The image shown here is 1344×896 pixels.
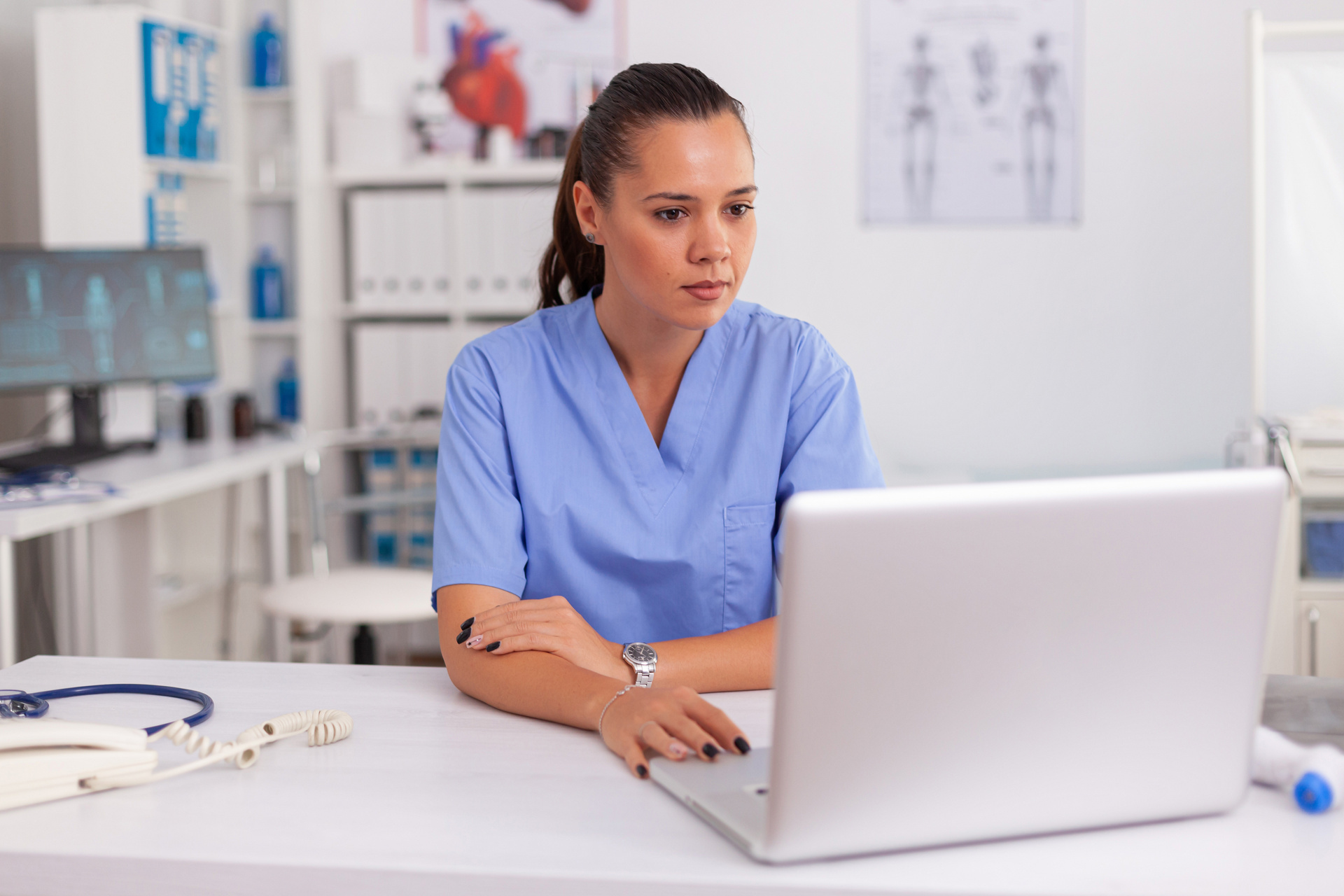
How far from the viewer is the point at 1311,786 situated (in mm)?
801

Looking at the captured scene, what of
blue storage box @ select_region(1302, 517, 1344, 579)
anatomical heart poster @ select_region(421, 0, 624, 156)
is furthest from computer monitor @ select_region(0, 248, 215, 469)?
blue storage box @ select_region(1302, 517, 1344, 579)

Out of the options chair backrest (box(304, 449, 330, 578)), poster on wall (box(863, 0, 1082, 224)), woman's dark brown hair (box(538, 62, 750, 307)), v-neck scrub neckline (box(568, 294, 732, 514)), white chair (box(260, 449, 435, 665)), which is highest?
poster on wall (box(863, 0, 1082, 224))

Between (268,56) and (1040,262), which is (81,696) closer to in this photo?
(268,56)

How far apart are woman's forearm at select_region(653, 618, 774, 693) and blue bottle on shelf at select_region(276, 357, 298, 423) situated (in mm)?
2704

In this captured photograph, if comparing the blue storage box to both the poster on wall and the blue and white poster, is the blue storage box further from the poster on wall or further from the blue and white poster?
the blue and white poster

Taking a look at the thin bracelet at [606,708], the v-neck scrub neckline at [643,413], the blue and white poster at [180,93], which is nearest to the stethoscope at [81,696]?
the thin bracelet at [606,708]

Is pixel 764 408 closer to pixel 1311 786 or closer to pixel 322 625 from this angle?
pixel 1311 786

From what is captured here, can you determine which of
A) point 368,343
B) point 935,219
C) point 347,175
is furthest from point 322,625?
point 935,219

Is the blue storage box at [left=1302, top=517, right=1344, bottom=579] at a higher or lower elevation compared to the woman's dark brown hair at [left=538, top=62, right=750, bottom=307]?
lower

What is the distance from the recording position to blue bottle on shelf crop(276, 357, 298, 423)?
11.8 ft

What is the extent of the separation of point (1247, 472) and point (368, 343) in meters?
3.10

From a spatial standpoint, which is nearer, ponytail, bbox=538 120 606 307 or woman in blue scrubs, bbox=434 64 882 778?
woman in blue scrubs, bbox=434 64 882 778

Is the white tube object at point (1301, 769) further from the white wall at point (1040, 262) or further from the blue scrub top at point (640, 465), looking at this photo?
the white wall at point (1040, 262)

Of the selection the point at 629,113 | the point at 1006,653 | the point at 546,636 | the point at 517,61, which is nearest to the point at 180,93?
the point at 517,61
